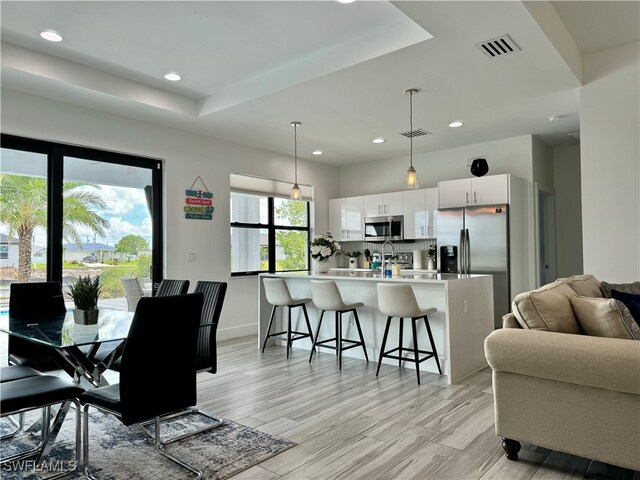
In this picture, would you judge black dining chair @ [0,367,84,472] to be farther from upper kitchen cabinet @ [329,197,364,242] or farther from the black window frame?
upper kitchen cabinet @ [329,197,364,242]

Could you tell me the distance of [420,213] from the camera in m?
6.86

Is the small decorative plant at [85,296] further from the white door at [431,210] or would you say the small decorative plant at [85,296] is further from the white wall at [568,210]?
the white wall at [568,210]

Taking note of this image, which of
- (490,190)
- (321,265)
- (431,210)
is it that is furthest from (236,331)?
(490,190)

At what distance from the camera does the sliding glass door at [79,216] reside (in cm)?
Result: 438

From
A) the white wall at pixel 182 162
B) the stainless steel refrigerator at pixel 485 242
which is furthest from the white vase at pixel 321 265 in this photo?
the stainless steel refrigerator at pixel 485 242

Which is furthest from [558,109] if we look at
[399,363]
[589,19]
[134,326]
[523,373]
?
[134,326]

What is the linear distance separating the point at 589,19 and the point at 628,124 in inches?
41.3

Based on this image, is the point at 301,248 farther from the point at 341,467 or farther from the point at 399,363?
the point at 341,467

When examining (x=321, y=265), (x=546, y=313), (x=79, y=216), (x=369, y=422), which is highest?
(x=79, y=216)

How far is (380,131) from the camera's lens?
19.1 ft

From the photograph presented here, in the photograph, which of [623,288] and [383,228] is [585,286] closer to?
[623,288]

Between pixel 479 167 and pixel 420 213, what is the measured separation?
3.72ft

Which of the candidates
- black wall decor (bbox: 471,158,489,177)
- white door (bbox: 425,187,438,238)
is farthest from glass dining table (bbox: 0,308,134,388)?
black wall decor (bbox: 471,158,489,177)

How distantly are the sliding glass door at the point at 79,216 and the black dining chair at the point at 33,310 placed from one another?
0.98 metres
